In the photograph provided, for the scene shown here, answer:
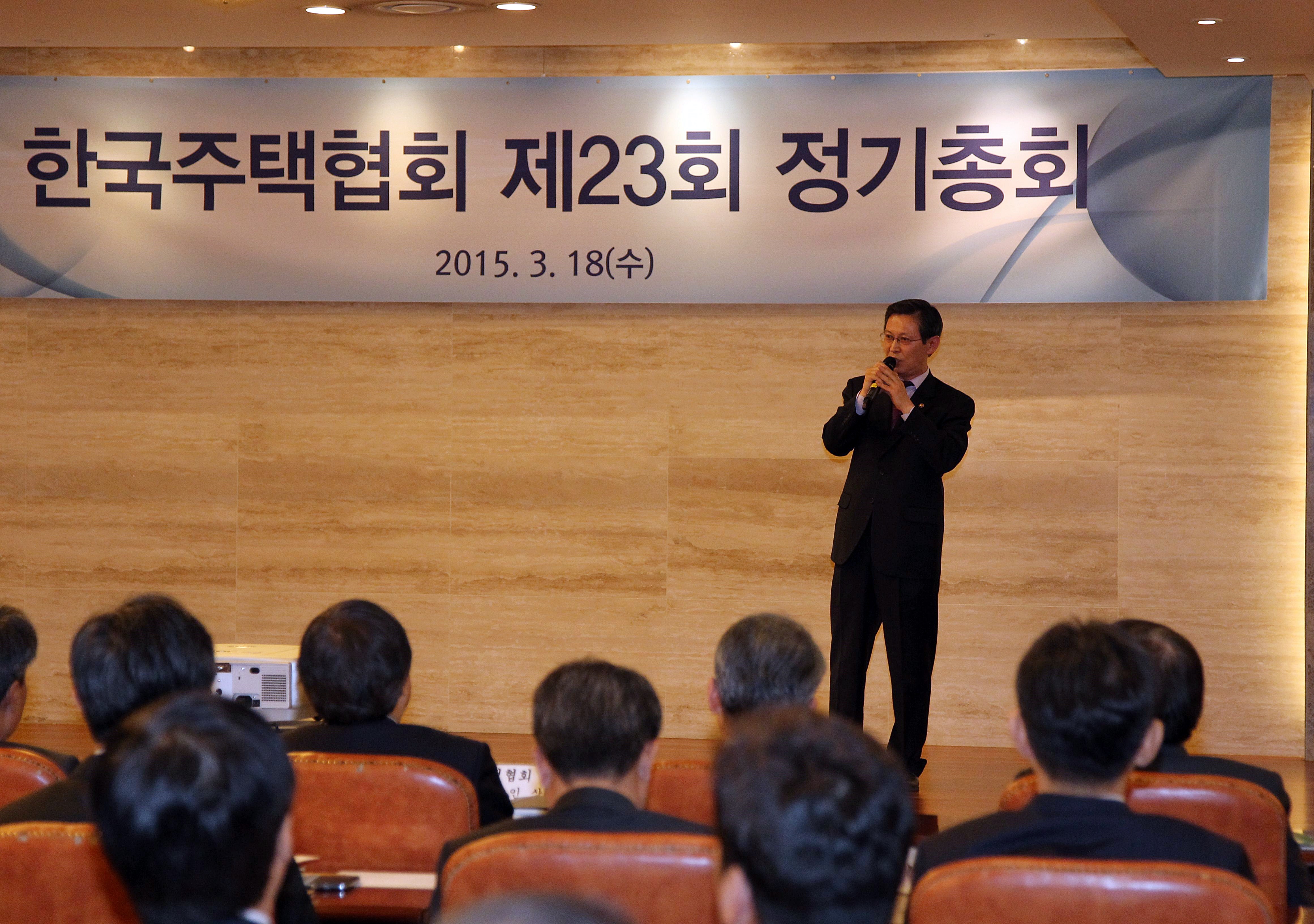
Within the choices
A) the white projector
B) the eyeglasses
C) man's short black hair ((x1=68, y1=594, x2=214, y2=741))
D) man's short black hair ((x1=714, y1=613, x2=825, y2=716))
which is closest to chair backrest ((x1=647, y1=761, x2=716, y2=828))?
man's short black hair ((x1=714, y1=613, x2=825, y2=716))

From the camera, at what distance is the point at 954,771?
6094 millimetres

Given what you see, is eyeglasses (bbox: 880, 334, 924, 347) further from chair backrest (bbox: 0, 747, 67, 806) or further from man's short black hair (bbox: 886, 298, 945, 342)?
chair backrest (bbox: 0, 747, 67, 806)

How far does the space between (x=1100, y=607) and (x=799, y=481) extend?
156 cm

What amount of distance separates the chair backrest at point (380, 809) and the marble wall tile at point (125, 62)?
5150 mm

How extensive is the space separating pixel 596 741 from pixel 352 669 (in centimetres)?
82

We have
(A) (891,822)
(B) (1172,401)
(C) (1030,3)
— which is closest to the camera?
(A) (891,822)

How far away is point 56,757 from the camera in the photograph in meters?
2.76

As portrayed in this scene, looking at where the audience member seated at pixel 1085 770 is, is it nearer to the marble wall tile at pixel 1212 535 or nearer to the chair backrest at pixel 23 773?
the chair backrest at pixel 23 773

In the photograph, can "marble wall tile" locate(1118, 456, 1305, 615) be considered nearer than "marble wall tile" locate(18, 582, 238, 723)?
Yes

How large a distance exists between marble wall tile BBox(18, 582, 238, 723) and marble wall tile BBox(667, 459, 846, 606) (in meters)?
2.33

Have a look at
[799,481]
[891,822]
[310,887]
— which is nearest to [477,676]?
[799,481]

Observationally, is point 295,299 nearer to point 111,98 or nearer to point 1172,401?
point 111,98

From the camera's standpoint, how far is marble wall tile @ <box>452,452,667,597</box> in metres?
6.81

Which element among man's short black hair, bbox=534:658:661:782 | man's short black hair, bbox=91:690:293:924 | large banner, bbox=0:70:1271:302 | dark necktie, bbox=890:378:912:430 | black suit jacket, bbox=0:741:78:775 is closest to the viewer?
man's short black hair, bbox=91:690:293:924
